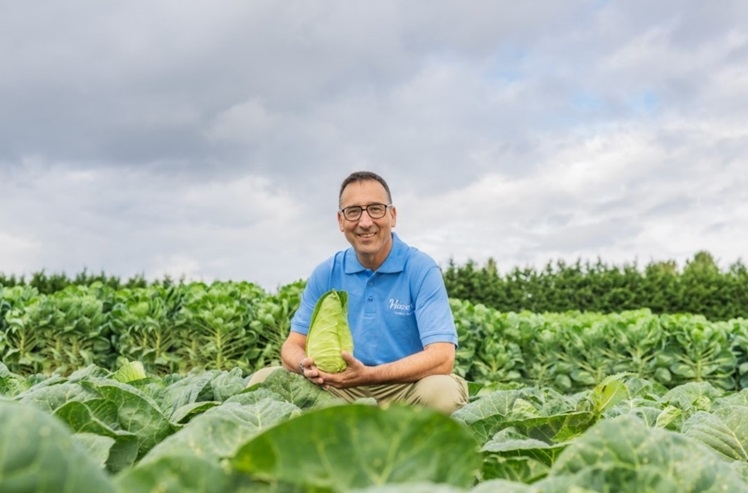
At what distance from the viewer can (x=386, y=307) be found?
4.75m

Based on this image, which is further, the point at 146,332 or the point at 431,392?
the point at 146,332

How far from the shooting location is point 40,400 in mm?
2076

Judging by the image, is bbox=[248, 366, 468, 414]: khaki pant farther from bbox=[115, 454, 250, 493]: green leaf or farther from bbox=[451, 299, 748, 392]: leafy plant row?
bbox=[451, 299, 748, 392]: leafy plant row

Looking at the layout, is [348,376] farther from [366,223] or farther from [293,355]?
[366,223]

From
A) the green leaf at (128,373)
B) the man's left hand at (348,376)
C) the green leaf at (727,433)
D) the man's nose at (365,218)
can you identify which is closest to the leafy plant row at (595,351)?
the man's nose at (365,218)

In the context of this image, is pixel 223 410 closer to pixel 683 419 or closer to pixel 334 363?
pixel 683 419

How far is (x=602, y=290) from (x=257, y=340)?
10.4 metres

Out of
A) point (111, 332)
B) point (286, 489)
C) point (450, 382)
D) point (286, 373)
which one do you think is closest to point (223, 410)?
point (286, 489)

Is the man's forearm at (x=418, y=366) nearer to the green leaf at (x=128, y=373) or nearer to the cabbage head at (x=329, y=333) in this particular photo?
the cabbage head at (x=329, y=333)

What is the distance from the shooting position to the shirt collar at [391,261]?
4.77 metres

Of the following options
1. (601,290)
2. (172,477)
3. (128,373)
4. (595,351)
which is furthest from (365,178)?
(601,290)

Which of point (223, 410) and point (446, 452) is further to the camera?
point (223, 410)

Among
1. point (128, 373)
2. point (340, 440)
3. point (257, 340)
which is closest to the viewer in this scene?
point (340, 440)

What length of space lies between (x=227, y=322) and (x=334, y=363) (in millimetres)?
4833
